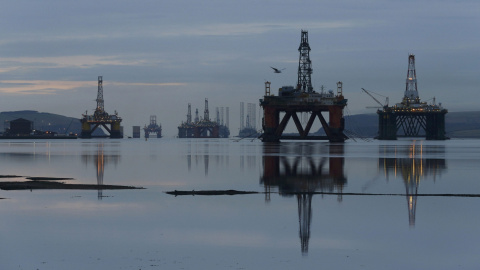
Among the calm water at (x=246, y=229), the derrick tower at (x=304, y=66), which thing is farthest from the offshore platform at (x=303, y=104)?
the calm water at (x=246, y=229)

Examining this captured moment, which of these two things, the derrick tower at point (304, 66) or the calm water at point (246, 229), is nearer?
the calm water at point (246, 229)

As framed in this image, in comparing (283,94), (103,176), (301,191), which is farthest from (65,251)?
(283,94)

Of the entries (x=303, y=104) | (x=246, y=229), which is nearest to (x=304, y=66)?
(x=303, y=104)

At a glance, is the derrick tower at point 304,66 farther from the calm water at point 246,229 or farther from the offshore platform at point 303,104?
the calm water at point 246,229

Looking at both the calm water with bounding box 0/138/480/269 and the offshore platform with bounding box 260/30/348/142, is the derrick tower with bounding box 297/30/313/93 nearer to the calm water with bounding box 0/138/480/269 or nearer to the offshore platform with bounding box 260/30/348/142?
the offshore platform with bounding box 260/30/348/142

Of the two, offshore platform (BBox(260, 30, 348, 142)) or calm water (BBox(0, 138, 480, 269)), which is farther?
offshore platform (BBox(260, 30, 348, 142))

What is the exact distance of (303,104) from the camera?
495ft

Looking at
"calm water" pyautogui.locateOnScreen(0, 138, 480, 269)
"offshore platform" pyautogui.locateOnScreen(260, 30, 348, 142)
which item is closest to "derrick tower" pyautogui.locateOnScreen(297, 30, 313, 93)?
"offshore platform" pyautogui.locateOnScreen(260, 30, 348, 142)

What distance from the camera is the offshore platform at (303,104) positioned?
498ft

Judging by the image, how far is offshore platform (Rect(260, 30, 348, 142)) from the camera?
5974 inches

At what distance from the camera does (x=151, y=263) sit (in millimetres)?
16469

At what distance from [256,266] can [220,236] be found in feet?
13.9

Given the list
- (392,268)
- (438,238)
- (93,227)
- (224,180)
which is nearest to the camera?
(392,268)

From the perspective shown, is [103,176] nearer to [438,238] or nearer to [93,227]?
[93,227]
